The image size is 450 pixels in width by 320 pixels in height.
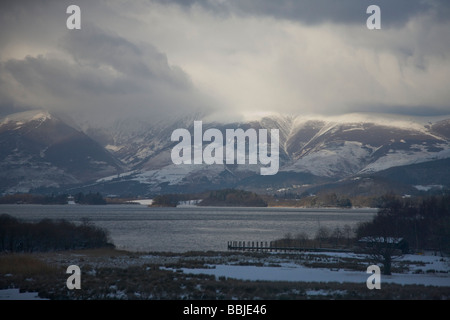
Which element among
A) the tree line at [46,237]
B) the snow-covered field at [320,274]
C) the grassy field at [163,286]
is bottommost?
the snow-covered field at [320,274]

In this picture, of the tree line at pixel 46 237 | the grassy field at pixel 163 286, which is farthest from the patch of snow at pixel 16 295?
the tree line at pixel 46 237

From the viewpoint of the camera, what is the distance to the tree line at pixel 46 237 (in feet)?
254

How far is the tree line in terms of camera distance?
77312 mm

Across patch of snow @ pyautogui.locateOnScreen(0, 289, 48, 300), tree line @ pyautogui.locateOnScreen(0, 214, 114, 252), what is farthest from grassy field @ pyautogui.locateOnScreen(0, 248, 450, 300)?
tree line @ pyautogui.locateOnScreen(0, 214, 114, 252)

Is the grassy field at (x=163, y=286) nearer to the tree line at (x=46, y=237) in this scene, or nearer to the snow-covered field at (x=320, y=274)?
the snow-covered field at (x=320, y=274)

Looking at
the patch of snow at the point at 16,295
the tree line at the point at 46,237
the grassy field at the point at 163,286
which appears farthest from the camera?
the tree line at the point at 46,237

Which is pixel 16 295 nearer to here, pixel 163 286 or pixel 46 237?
pixel 163 286

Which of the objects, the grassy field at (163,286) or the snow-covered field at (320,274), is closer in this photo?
the grassy field at (163,286)

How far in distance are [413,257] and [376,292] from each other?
38260mm

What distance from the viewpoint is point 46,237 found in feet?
270

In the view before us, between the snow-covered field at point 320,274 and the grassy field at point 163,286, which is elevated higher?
the grassy field at point 163,286

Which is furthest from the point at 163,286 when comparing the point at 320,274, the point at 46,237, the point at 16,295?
the point at 46,237

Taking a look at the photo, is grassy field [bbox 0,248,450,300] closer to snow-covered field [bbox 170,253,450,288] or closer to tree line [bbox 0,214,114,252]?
snow-covered field [bbox 170,253,450,288]
